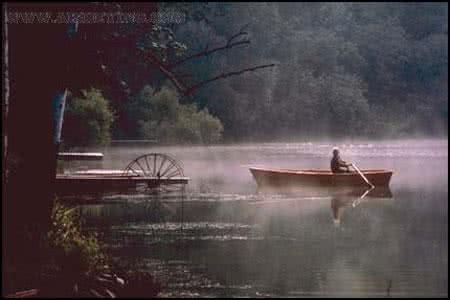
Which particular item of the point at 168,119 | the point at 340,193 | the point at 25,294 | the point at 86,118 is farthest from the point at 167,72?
the point at 168,119

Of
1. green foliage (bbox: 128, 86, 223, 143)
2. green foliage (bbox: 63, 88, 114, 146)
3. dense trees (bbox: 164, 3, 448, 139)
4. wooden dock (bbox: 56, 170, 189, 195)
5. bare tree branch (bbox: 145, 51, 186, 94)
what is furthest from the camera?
dense trees (bbox: 164, 3, 448, 139)

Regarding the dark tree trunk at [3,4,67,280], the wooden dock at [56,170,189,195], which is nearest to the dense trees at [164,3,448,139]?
the wooden dock at [56,170,189,195]

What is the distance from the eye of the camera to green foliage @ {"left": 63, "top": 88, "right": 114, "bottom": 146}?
48.0 meters

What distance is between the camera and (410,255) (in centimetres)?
1966

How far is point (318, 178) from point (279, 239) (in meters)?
14.2

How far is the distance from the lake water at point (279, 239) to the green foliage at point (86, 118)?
1018 cm

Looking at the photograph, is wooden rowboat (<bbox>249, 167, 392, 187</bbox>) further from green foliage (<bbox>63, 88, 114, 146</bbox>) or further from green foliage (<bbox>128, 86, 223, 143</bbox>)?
green foliage (<bbox>128, 86, 223, 143</bbox>)

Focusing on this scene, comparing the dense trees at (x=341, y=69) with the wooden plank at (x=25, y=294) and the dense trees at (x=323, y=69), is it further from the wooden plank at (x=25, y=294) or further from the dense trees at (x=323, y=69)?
the wooden plank at (x=25, y=294)

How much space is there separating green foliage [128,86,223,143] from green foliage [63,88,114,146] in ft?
59.2

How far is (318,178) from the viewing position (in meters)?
35.8

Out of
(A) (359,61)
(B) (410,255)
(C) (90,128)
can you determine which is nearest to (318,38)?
(A) (359,61)

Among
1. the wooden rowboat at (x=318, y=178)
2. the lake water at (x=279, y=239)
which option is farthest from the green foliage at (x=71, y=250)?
the wooden rowboat at (x=318, y=178)

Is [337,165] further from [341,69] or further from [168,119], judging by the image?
[341,69]

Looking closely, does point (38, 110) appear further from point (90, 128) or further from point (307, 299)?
point (90, 128)
